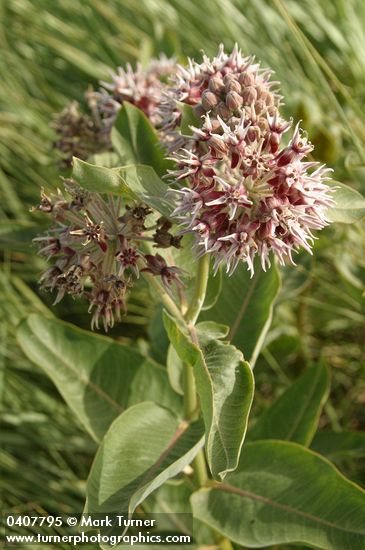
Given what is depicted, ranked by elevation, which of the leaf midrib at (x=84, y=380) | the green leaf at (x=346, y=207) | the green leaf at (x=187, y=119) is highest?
the green leaf at (x=187, y=119)

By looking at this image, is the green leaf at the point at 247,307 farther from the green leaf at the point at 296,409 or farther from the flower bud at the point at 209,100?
the flower bud at the point at 209,100

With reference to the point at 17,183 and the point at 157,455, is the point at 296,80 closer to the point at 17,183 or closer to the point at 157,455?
the point at 17,183

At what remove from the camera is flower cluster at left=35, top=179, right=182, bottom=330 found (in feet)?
3.85

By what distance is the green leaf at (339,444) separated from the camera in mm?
1664

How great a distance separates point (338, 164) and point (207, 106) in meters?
1.25

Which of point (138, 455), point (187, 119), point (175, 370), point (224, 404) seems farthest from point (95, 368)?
point (187, 119)

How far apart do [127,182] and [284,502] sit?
2.51 ft

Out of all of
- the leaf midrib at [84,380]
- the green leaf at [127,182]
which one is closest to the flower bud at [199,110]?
the green leaf at [127,182]

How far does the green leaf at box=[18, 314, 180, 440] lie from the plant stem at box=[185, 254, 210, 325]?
35 centimetres

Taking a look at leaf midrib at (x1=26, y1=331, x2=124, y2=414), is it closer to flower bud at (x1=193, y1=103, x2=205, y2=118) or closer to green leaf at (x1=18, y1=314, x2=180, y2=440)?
green leaf at (x1=18, y1=314, x2=180, y2=440)

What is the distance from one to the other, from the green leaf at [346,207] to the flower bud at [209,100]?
0.88 feet

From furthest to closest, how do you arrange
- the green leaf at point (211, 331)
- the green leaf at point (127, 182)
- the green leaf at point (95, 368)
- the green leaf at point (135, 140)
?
the green leaf at point (95, 368)
the green leaf at point (135, 140)
the green leaf at point (211, 331)
the green leaf at point (127, 182)

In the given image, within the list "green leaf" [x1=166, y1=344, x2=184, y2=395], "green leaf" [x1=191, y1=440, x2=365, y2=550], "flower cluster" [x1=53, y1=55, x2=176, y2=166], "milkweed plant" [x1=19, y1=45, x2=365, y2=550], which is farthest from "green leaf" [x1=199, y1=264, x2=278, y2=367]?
"flower cluster" [x1=53, y1=55, x2=176, y2=166]

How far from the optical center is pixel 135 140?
1471 mm
